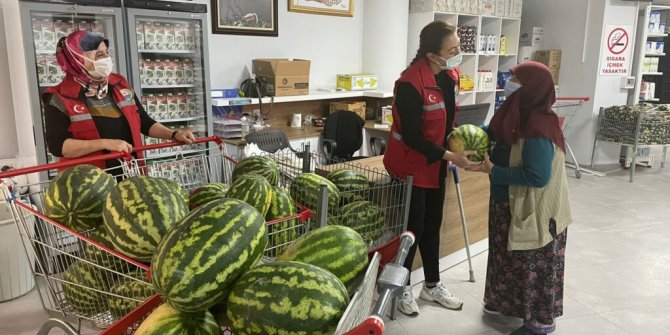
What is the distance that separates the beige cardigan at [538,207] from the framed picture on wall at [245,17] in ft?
11.2

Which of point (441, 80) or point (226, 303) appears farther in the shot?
point (441, 80)

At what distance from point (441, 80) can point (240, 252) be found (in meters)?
2.00

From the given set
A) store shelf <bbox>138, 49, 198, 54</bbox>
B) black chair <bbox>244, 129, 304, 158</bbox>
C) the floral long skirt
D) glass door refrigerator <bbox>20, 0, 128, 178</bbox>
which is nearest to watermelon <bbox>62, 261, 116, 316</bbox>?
the floral long skirt

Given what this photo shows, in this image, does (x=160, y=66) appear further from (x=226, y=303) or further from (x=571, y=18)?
(x=571, y=18)

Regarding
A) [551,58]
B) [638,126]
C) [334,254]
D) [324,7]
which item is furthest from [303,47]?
[334,254]

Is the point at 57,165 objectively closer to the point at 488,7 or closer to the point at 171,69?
the point at 171,69

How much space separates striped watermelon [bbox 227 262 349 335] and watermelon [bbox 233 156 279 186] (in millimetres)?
884

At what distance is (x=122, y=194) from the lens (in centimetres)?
120

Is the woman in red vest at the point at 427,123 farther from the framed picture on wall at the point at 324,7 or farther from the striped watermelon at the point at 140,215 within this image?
the framed picture on wall at the point at 324,7

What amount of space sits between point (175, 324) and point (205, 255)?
0.13m

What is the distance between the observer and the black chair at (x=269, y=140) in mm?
4402

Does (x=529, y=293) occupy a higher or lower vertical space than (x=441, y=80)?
lower

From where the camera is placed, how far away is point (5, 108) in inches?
→ 146

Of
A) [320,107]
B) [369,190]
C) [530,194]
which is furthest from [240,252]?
[320,107]
